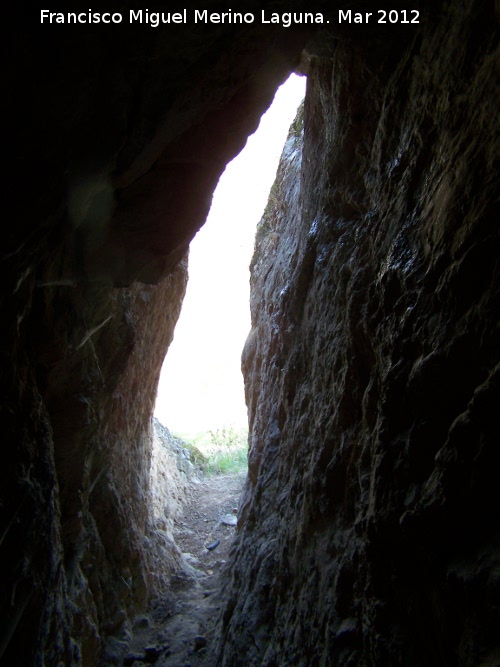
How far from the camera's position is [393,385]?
10.0 feet

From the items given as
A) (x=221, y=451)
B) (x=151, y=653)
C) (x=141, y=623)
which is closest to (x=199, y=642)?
(x=151, y=653)

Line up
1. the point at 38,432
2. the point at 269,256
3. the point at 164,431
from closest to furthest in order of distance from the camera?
the point at 38,432, the point at 269,256, the point at 164,431

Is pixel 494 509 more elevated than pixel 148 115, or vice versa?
pixel 148 115

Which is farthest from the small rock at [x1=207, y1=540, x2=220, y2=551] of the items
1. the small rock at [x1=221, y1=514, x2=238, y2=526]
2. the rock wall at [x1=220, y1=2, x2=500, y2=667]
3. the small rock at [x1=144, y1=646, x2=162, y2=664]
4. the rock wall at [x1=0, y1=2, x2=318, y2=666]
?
the rock wall at [x1=220, y1=2, x2=500, y2=667]

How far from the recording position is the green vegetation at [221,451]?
17344 mm

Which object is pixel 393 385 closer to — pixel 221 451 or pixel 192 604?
pixel 192 604

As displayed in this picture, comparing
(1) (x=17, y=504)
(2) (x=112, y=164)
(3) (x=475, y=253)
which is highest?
(2) (x=112, y=164)

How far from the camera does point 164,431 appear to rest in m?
17.2

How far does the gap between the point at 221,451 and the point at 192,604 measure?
12357 mm

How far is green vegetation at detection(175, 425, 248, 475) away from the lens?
17.3 metres

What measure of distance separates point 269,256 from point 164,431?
32.7 ft

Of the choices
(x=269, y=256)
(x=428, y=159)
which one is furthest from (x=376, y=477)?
(x=269, y=256)

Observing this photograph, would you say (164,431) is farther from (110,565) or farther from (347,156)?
(347,156)

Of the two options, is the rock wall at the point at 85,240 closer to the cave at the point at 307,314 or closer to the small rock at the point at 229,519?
the cave at the point at 307,314
